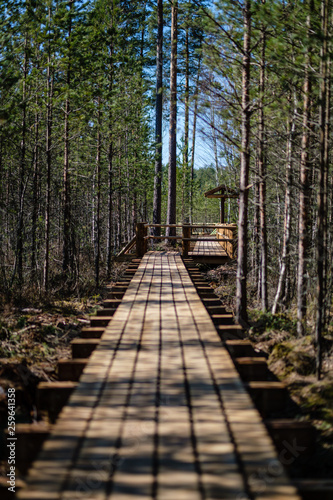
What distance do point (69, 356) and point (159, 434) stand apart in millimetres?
4031

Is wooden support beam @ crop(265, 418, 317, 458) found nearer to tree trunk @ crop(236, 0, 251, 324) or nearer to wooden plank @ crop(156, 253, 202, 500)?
wooden plank @ crop(156, 253, 202, 500)

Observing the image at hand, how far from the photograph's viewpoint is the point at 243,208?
26.7 feet

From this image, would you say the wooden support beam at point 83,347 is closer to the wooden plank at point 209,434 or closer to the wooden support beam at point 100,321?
the wooden support beam at point 100,321

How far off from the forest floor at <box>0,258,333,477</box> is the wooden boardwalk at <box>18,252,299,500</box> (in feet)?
3.35

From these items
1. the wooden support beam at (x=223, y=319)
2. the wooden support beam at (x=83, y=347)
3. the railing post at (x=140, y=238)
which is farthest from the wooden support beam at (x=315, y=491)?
the railing post at (x=140, y=238)

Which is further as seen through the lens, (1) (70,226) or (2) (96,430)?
(1) (70,226)

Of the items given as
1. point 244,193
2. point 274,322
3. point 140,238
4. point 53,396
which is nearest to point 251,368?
point 53,396

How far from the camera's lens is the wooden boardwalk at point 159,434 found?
2.57m

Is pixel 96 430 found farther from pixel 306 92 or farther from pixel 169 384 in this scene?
pixel 306 92

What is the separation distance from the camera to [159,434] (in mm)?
3174

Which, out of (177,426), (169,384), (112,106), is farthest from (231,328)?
(112,106)

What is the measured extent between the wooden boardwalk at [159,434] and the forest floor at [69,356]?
3.35ft

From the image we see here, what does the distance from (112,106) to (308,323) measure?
1072 cm

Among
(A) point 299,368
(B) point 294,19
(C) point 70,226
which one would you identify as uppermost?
(B) point 294,19
